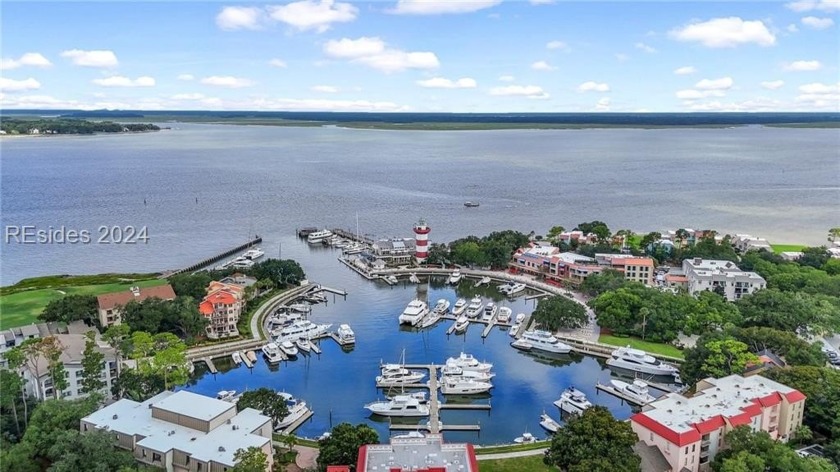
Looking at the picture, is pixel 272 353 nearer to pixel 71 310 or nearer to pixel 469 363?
pixel 469 363

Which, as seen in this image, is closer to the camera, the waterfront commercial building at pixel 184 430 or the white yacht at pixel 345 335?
the waterfront commercial building at pixel 184 430

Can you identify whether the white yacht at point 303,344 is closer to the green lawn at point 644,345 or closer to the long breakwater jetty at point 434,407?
the long breakwater jetty at point 434,407

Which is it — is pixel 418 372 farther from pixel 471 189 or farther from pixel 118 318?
pixel 471 189

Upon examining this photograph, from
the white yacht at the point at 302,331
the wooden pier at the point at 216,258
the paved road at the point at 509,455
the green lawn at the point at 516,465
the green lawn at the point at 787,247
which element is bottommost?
the paved road at the point at 509,455

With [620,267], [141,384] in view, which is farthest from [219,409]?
[620,267]

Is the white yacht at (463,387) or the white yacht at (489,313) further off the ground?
the white yacht at (489,313)

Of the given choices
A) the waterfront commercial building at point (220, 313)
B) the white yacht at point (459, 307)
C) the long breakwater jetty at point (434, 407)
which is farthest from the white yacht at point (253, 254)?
the long breakwater jetty at point (434, 407)

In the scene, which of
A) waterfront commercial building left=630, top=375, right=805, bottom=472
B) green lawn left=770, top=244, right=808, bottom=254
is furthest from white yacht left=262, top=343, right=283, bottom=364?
green lawn left=770, top=244, right=808, bottom=254
